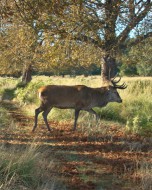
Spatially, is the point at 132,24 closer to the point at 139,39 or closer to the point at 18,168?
the point at 139,39

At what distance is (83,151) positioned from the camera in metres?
10.0

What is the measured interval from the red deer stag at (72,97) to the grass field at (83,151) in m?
0.66

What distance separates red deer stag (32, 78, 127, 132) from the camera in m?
13.0

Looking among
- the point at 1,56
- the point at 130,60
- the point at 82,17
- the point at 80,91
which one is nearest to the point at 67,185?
the point at 80,91

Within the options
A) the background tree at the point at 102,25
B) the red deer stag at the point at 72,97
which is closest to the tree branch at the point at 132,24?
the background tree at the point at 102,25

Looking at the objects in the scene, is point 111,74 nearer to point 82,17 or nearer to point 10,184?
point 82,17

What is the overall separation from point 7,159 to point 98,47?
1027cm

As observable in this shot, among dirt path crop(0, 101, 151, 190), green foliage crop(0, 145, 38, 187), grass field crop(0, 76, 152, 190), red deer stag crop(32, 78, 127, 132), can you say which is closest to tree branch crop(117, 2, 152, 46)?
grass field crop(0, 76, 152, 190)

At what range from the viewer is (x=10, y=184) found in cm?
A: 612

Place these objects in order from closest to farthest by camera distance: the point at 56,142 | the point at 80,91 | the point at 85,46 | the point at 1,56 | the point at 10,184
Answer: the point at 10,184, the point at 56,142, the point at 80,91, the point at 85,46, the point at 1,56

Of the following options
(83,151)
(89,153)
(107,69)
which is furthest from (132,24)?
(89,153)

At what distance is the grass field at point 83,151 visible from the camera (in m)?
6.91

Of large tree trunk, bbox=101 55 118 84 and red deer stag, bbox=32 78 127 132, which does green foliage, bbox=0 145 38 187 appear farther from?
large tree trunk, bbox=101 55 118 84

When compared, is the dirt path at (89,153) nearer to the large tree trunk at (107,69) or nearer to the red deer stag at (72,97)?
the red deer stag at (72,97)
